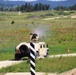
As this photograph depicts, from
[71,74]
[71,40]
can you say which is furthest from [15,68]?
[71,40]

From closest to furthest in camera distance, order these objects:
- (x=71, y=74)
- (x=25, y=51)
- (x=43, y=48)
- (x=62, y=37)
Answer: (x=71, y=74)
(x=25, y=51)
(x=43, y=48)
(x=62, y=37)

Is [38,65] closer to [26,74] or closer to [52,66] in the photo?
[52,66]

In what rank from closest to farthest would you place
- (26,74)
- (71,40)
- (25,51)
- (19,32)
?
(26,74) → (25,51) → (71,40) → (19,32)

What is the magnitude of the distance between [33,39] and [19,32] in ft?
150

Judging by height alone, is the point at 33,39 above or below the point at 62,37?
above

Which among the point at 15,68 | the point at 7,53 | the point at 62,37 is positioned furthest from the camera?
the point at 62,37

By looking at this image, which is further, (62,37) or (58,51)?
(62,37)

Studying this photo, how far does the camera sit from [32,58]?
43.3 ft

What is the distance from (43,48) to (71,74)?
44.9 ft

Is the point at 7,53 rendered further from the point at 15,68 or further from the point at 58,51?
the point at 15,68

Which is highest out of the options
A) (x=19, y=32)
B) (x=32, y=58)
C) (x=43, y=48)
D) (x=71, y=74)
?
(x=32, y=58)

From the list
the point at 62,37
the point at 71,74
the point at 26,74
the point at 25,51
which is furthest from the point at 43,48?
the point at 62,37

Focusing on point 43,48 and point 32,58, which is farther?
point 43,48

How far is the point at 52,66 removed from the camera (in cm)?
2219
